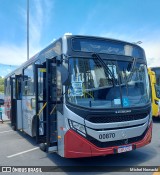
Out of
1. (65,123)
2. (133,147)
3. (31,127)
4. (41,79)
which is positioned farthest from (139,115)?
(31,127)

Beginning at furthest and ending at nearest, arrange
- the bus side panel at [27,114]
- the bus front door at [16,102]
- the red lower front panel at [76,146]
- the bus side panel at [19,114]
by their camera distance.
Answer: the bus front door at [16,102] → the bus side panel at [19,114] → the bus side panel at [27,114] → the red lower front panel at [76,146]

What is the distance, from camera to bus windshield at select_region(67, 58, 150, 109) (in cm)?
540

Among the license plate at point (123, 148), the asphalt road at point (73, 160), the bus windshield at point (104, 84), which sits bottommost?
the asphalt road at point (73, 160)

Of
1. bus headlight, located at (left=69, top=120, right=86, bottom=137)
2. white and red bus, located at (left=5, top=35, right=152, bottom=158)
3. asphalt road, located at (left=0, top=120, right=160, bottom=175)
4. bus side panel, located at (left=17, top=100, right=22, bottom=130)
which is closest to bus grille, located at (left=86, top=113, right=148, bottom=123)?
white and red bus, located at (left=5, top=35, right=152, bottom=158)

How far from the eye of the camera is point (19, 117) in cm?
1002

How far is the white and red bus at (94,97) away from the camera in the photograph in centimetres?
525

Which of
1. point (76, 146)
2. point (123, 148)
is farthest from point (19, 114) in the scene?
point (123, 148)

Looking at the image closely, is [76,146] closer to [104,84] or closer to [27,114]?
[104,84]

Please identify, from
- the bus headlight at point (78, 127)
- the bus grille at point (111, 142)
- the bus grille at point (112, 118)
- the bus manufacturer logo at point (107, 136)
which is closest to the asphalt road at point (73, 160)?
the bus grille at point (111, 142)

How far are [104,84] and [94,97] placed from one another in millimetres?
455

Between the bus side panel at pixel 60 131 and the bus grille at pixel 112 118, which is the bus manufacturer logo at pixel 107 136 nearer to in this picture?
the bus grille at pixel 112 118

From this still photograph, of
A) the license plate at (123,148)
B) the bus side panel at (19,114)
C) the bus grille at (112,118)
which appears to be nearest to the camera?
the bus grille at (112,118)

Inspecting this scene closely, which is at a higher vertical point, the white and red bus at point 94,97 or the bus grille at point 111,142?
the white and red bus at point 94,97

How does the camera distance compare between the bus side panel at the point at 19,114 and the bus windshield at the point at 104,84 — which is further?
the bus side panel at the point at 19,114
